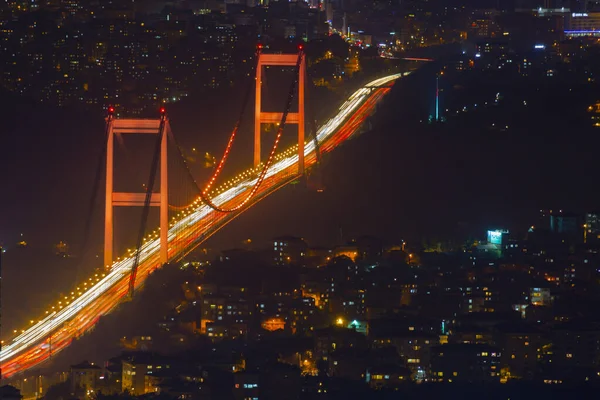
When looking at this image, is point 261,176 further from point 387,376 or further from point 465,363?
point 387,376

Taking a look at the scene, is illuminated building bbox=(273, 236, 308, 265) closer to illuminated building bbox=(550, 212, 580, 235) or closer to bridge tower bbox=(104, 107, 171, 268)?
bridge tower bbox=(104, 107, 171, 268)

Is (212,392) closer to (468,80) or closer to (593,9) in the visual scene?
(468,80)

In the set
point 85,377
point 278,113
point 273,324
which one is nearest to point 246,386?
point 85,377

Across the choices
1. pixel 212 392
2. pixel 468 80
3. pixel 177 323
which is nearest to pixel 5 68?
pixel 468 80

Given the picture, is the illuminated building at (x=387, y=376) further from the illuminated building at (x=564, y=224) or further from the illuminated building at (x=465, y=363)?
the illuminated building at (x=564, y=224)

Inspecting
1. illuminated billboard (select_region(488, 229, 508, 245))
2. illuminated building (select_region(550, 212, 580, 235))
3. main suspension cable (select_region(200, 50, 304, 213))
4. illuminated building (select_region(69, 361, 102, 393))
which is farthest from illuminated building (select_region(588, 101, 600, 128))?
illuminated building (select_region(69, 361, 102, 393))

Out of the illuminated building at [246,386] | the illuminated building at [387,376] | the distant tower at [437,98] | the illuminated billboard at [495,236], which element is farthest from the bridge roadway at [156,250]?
the illuminated building at [387,376]
